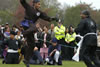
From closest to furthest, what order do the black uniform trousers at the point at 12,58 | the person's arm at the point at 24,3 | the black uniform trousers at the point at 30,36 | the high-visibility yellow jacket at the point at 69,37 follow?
the black uniform trousers at the point at 30,36
the person's arm at the point at 24,3
the black uniform trousers at the point at 12,58
the high-visibility yellow jacket at the point at 69,37

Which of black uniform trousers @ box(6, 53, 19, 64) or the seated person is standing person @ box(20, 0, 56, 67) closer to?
the seated person

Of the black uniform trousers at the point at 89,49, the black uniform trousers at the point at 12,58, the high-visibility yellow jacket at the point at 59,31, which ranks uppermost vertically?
the high-visibility yellow jacket at the point at 59,31

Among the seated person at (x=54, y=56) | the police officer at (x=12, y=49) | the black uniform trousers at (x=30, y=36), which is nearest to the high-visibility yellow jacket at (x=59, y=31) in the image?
the seated person at (x=54, y=56)

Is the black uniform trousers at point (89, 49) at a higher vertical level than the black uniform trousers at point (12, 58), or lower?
higher

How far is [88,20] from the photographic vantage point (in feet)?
35.6

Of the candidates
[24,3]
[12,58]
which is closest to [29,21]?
[24,3]

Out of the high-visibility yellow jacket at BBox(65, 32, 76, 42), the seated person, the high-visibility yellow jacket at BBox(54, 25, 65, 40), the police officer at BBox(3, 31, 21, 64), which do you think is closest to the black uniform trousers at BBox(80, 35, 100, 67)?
the seated person

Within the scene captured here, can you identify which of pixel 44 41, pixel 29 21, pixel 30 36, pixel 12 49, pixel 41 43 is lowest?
pixel 12 49

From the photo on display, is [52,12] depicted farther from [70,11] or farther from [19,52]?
[19,52]

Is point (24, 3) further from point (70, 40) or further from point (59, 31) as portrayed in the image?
point (70, 40)

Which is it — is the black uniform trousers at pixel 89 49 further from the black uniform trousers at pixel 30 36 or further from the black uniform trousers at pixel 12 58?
the black uniform trousers at pixel 12 58

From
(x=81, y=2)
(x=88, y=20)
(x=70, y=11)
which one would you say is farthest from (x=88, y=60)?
(x=81, y=2)

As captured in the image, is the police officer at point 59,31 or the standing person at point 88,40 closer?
the standing person at point 88,40

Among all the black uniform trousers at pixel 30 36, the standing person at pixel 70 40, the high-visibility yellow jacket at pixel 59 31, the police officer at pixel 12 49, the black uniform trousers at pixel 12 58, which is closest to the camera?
the black uniform trousers at pixel 30 36
